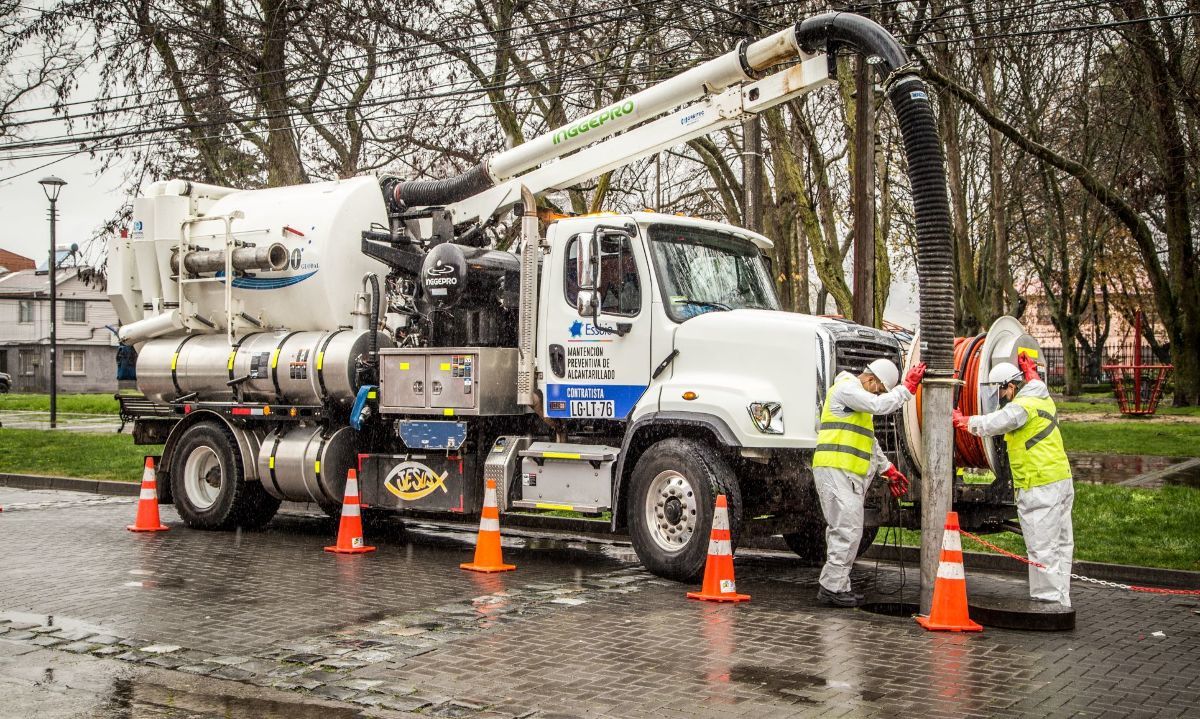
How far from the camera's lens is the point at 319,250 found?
12.8 meters

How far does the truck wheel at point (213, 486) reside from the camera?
1305 centimetres

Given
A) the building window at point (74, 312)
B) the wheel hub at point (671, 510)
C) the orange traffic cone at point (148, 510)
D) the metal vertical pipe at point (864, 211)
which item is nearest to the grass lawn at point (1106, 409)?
the metal vertical pipe at point (864, 211)

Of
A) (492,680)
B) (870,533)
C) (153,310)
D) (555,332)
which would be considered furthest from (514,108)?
(492,680)

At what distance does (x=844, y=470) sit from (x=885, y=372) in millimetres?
847

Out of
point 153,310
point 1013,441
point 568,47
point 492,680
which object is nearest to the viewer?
point 492,680

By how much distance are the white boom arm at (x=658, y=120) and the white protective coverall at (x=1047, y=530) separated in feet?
12.2

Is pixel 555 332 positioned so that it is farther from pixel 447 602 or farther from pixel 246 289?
pixel 246 289

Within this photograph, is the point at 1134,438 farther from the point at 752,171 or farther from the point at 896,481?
the point at 896,481

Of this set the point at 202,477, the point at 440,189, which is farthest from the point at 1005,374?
the point at 202,477

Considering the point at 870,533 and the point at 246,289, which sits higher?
the point at 246,289

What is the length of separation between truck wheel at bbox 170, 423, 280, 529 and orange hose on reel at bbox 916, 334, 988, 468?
24.1 ft

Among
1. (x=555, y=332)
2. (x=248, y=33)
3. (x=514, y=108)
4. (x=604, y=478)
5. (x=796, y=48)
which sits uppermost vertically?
(x=248, y=33)

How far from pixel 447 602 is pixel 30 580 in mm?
3552

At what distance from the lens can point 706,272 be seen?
1089 centimetres
